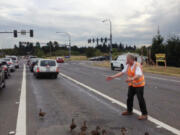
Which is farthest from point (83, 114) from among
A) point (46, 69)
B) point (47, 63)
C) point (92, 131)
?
point (47, 63)

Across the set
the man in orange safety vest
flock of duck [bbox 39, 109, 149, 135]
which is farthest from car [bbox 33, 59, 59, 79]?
flock of duck [bbox 39, 109, 149, 135]

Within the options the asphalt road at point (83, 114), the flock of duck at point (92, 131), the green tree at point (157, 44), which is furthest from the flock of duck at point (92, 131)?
the green tree at point (157, 44)

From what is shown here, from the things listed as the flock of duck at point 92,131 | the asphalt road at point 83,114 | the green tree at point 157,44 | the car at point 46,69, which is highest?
the green tree at point 157,44

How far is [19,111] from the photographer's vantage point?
755cm

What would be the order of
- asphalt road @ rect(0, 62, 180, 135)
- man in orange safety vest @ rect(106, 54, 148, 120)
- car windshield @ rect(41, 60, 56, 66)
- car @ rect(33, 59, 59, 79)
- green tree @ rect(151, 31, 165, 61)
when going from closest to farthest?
asphalt road @ rect(0, 62, 180, 135), man in orange safety vest @ rect(106, 54, 148, 120), car @ rect(33, 59, 59, 79), car windshield @ rect(41, 60, 56, 66), green tree @ rect(151, 31, 165, 61)

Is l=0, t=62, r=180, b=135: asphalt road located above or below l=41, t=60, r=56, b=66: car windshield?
below

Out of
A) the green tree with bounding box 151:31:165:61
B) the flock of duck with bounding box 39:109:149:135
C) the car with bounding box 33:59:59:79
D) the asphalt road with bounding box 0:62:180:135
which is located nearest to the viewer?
the flock of duck with bounding box 39:109:149:135

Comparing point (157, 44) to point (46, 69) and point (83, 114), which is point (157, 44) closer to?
point (46, 69)

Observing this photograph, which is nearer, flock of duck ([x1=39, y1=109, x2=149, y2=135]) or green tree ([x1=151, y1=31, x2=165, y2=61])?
flock of duck ([x1=39, y1=109, x2=149, y2=135])

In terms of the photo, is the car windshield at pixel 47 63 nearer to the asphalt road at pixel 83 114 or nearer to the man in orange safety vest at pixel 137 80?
the asphalt road at pixel 83 114

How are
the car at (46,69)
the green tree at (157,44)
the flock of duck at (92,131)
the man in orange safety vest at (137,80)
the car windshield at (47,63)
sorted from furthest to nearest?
the green tree at (157,44), the car windshield at (47,63), the car at (46,69), the man in orange safety vest at (137,80), the flock of duck at (92,131)

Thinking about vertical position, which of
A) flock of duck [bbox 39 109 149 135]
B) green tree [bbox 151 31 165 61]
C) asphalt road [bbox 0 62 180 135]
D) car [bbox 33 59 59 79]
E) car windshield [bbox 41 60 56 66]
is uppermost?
green tree [bbox 151 31 165 61]

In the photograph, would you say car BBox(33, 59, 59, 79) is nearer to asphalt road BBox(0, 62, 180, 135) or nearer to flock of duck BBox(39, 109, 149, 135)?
asphalt road BBox(0, 62, 180, 135)

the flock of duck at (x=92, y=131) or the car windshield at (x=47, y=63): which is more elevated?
the car windshield at (x=47, y=63)
